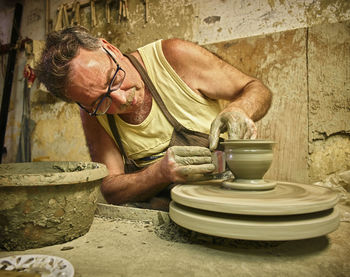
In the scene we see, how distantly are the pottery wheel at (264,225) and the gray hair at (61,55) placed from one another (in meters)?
1.26

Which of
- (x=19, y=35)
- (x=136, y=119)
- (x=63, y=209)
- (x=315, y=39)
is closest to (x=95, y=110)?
(x=136, y=119)

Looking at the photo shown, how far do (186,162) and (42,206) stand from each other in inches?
29.9

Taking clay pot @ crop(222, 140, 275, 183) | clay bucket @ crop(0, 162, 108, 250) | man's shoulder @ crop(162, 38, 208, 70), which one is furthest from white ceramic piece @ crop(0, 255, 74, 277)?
man's shoulder @ crop(162, 38, 208, 70)

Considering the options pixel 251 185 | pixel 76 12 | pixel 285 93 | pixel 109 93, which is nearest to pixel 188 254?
pixel 251 185

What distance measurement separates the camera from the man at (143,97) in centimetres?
166

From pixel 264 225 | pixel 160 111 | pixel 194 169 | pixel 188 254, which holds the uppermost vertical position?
pixel 160 111

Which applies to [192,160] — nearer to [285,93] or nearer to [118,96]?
[118,96]

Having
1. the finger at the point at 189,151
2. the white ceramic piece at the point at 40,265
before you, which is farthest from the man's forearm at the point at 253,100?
the white ceramic piece at the point at 40,265

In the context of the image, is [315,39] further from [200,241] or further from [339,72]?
[200,241]

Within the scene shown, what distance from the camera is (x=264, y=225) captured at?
3.00ft

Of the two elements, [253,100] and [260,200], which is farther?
[253,100]

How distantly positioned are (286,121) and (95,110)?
6.15ft

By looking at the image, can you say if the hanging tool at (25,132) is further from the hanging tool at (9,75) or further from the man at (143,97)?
the man at (143,97)

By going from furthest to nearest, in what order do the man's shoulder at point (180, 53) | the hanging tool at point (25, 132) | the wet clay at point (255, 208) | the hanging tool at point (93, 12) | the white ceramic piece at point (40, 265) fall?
the hanging tool at point (25, 132)
the hanging tool at point (93, 12)
the man's shoulder at point (180, 53)
the wet clay at point (255, 208)
the white ceramic piece at point (40, 265)
